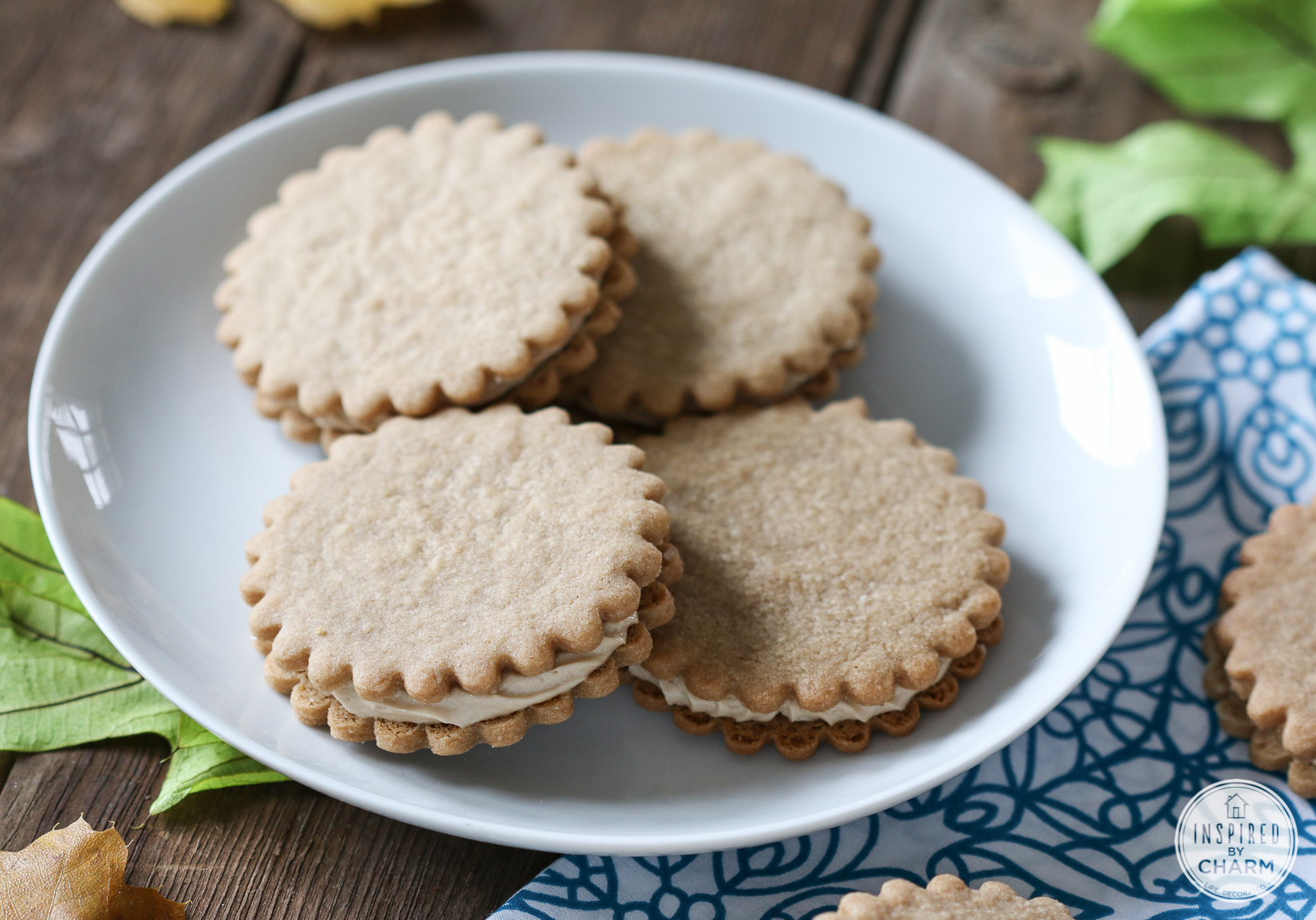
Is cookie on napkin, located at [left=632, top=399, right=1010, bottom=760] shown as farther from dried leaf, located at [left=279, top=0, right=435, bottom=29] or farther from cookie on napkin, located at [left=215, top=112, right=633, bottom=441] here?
dried leaf, located at [left=279, top=0, right=435, bottom=29]

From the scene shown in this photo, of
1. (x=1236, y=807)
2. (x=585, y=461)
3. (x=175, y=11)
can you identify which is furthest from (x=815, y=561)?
(x=175, y=11)

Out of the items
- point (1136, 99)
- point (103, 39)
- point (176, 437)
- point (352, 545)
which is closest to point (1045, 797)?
point (352, 545)

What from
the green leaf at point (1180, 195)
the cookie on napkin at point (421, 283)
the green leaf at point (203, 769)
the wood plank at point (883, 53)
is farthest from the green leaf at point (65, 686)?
the wood plank at point (883, 53)

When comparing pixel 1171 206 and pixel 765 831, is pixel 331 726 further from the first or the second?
pixel 1171 206

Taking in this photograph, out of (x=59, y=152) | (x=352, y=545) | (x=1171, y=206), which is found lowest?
(x=59, y=152)

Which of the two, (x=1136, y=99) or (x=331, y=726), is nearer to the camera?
(x=331, y=726)

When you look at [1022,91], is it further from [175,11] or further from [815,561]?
[175,11]

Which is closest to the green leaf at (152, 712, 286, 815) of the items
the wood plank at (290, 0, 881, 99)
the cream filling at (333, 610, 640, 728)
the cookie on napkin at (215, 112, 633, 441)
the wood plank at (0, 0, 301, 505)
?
the cream filling at (333, 610, 640, 728)

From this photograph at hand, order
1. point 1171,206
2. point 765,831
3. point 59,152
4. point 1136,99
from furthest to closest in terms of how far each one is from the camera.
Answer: point 1136,99 → point 59,152 → point 1171,206 → point 765,831
